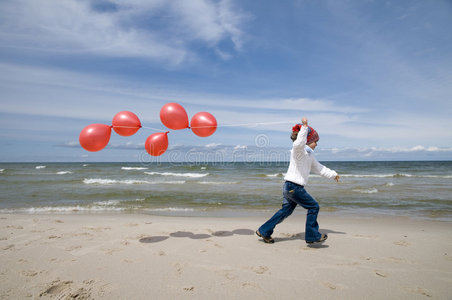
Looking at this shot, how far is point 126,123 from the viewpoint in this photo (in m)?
4.87

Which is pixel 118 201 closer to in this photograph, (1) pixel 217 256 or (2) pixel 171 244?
(2) pixel 171 244

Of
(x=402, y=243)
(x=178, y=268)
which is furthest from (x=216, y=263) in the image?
(x=402, y=243)

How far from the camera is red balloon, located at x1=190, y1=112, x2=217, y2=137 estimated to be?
192 inches

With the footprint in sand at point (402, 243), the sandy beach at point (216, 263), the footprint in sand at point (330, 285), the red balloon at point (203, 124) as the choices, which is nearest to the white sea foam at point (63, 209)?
the sandy beach at point (216, 263)

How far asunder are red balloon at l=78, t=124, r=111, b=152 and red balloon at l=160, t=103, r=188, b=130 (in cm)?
103

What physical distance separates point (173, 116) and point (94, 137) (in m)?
1.38

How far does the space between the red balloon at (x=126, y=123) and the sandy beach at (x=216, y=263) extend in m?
1.91

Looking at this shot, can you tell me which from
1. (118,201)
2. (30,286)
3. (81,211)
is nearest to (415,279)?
(30,286)

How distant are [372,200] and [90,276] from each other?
10372 mm

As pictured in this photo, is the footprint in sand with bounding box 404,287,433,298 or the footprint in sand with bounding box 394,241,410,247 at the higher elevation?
the footprint in sand with bounding box 404,287,433,298

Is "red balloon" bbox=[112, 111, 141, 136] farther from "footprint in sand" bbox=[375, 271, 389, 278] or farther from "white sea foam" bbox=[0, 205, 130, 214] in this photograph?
"white sea foam" bbox=[0, 205, 130, 214]

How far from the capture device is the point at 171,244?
15.0 ft

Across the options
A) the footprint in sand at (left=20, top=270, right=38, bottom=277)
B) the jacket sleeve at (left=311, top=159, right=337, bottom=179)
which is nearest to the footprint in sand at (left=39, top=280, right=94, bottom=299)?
the footprint in sand at (left=20, top=270, right=38, bottom=277)

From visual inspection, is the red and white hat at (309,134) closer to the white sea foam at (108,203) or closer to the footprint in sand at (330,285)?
the footprint in sand at (330,285)
